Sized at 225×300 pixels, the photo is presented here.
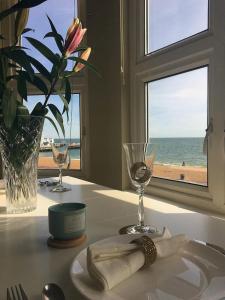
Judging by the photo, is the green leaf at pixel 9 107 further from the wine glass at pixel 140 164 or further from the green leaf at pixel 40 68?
the wine glass at pixel 140 164

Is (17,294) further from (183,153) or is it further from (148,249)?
(183,153)

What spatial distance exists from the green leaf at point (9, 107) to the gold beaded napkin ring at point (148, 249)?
19.7 inches

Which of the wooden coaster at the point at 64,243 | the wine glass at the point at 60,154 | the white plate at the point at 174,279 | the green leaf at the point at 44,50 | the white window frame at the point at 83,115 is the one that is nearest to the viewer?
the white plate at the point at 174,279

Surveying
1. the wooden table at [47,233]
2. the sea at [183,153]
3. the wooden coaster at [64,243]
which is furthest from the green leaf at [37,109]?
the sea at [183,153]

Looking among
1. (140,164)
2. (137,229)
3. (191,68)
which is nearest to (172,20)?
(191,68)

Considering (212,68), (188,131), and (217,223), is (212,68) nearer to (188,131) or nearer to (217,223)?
(188,131)

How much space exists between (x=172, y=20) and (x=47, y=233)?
151 cm

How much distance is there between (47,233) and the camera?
784 mm

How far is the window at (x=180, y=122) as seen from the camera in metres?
1.56

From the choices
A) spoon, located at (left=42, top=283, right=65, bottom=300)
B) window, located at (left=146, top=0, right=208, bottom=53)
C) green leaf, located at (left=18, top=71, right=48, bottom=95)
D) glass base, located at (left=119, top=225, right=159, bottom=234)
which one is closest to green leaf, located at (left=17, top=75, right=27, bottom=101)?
green leaf, located at (left=18, top=71, right=48, bottom=95)

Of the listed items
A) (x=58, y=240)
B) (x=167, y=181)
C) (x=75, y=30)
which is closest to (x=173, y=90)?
(x=167, y=181)

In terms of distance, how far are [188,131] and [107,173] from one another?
29.4 inches

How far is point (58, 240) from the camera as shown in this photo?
70cm

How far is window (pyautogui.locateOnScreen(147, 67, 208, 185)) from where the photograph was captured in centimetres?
156
